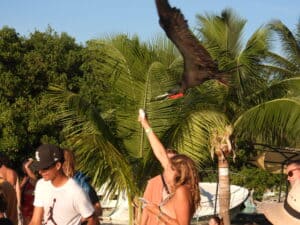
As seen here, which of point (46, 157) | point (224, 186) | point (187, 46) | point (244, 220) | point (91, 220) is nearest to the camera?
point (46, 157)

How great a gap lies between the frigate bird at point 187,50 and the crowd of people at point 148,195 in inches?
80.7

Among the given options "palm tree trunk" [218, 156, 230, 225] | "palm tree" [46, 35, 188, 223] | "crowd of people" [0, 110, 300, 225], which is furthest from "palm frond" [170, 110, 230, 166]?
"crowd of people" [0, 110, 300, 225]

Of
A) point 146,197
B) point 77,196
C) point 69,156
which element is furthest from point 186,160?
point 69,156

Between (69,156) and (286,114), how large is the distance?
6.99 meters

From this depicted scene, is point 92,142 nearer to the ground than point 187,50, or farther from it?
nearer to the ground

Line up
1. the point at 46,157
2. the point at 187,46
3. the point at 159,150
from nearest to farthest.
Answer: the point at 159,150 < the point at 46,157 < the point at 187,46

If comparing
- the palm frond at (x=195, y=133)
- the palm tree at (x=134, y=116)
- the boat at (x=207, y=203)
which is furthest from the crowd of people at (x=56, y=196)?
the boat at (x=207, y=203)

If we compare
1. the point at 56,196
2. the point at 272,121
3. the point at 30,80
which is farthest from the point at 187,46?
the point at 30,80

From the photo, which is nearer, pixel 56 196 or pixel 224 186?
pixel 56 196

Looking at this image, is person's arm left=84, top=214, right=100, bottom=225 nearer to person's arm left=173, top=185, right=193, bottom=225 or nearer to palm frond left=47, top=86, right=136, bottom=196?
person's arm left=173, top=185, right=193, bottom=225

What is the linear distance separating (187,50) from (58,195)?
322cm

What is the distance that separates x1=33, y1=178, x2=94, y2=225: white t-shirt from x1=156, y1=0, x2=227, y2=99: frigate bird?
2.83 metres

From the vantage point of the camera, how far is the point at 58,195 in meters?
4.47

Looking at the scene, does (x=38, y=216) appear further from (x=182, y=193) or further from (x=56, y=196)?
(x=182, y=193)
